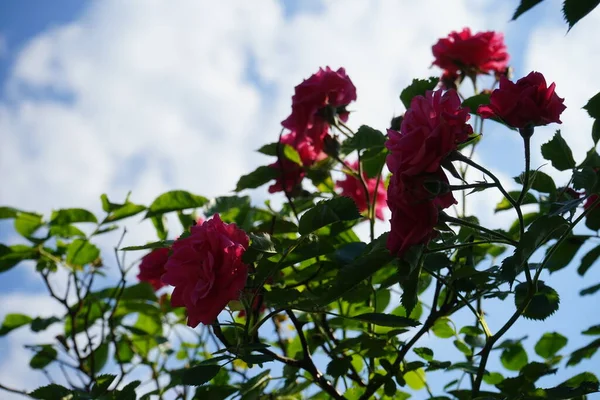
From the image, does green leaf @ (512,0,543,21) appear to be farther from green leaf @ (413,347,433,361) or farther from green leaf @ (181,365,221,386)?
green leaf @ (413,347,433,361)

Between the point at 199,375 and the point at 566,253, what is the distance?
2.65ft

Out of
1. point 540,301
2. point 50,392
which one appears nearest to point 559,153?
point 540,301

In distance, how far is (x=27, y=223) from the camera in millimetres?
1810

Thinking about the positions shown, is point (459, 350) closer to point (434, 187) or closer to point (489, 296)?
point (489, 296)

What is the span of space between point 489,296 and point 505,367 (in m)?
0.58

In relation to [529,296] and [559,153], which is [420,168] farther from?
[559,153]

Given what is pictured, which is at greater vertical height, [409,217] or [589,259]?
[589,259]

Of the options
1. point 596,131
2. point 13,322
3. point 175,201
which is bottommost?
point 596,131

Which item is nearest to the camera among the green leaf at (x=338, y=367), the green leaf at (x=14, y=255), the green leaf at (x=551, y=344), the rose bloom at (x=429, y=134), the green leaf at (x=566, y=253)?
the rose bloom at (x=429, y=134)

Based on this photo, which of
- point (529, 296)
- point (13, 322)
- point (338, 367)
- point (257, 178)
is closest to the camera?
point (529, 296)

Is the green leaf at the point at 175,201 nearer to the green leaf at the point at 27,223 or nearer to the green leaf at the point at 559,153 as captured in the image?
the green leaf at the point at 27,223

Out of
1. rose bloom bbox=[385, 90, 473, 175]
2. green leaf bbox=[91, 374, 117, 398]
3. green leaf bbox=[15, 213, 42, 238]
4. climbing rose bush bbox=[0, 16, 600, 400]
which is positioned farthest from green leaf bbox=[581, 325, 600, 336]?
green leaf bbox=[15, 213, 42, 238]

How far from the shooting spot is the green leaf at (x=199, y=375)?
1.08m

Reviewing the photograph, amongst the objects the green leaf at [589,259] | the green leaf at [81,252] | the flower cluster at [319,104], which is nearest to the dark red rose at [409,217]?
the flower cluster at [319,104]
